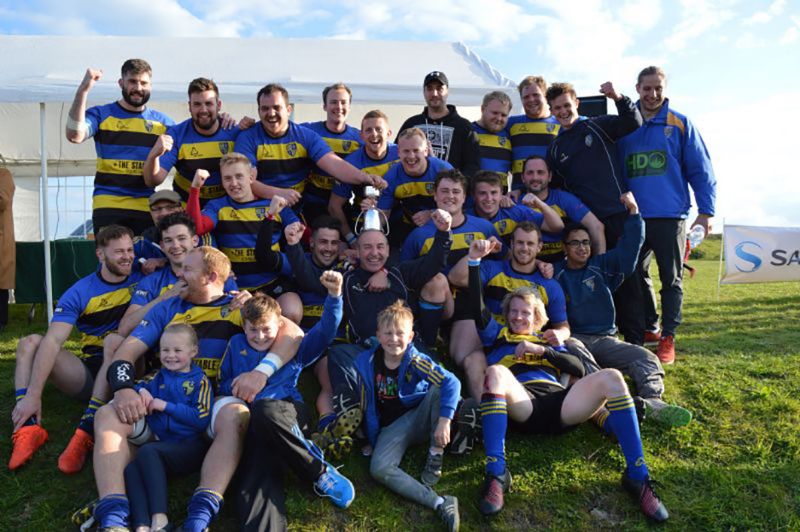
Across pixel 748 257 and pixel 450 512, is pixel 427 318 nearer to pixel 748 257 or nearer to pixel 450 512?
pixel 450 512

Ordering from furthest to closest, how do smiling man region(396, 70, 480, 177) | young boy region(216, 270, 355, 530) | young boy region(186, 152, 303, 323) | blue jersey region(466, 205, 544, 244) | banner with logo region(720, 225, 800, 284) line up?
banner with logo region(720, 225, 800, 284)
smiling man region(396, 70, 480, 177)
blue jersey region(466, 205, 544, 244)
young boy region(186, 152, 303, 323)
young boy region(216, 270, 355, 530)

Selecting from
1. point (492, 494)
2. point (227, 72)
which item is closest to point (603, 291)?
point (492, 494)

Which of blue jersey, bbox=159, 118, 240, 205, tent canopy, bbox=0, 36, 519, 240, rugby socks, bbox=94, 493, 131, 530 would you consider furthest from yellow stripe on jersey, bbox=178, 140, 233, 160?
rugby socks, bbox=94, 493, 131, 530

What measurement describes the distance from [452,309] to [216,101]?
8.91ft

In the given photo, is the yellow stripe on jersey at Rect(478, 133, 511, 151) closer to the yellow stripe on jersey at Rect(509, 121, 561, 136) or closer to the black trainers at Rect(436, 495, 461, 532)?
the yellow stripe on jersey at Rect(509, 121, 561, 136)

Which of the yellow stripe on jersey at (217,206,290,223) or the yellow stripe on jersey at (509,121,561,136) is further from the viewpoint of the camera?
the yellow stripe on jersey at (509,121,561,136)

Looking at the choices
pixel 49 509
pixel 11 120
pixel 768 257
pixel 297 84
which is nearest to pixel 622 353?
pixel 49 509

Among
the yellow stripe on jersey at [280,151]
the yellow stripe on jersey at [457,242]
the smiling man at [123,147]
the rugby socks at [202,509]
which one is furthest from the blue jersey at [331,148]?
the rugby socks at [202,509]

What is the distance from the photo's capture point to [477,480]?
3.17m

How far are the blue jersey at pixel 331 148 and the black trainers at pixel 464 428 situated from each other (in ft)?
8.47

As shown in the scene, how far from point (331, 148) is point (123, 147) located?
1.79 metres

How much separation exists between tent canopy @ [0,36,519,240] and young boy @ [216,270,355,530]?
402 cm

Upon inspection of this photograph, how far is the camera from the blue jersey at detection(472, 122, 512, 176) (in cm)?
529

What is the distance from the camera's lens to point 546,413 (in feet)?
10.8
